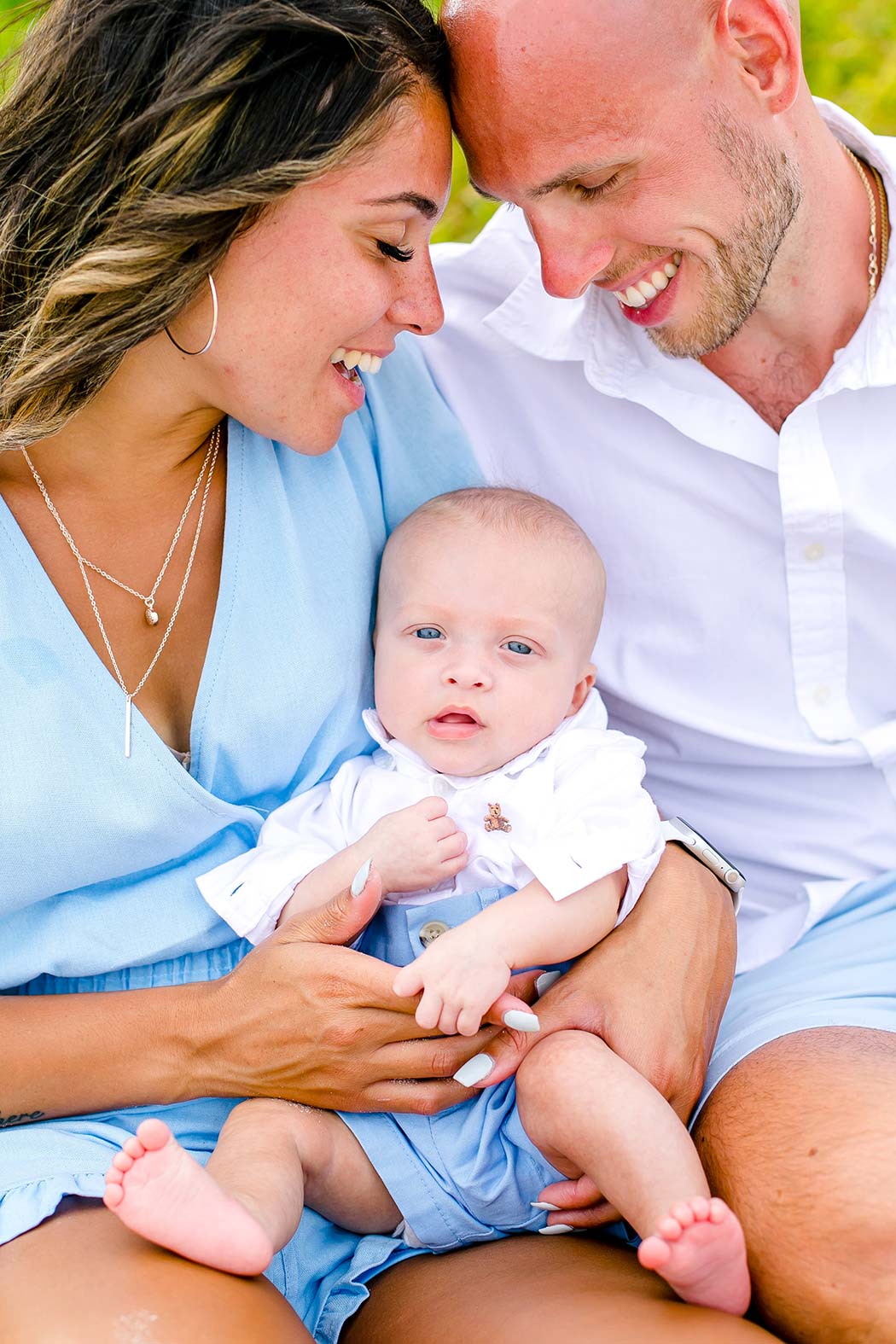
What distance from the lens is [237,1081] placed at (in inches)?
85.0

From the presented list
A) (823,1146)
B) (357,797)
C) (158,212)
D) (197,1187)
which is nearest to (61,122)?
(158,212)

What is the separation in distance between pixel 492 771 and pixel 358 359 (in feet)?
2.43

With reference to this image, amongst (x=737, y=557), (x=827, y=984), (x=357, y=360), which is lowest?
(x=827, y=984)

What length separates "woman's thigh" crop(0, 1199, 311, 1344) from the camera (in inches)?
66.6

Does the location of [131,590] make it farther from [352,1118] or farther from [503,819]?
[352,1118]

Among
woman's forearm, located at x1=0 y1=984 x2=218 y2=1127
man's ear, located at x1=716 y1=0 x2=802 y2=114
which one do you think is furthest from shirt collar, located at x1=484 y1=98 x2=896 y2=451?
woman's forearm, located at x1=0 y1=984 x2=218 y2=1127

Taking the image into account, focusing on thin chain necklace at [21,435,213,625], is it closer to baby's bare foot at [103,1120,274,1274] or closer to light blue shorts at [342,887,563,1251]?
light blue shorts at [342,887,563,1251]

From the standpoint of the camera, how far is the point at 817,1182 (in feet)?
6.29

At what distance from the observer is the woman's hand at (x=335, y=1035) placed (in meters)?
2.10

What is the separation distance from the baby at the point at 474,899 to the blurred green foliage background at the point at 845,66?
238 cm

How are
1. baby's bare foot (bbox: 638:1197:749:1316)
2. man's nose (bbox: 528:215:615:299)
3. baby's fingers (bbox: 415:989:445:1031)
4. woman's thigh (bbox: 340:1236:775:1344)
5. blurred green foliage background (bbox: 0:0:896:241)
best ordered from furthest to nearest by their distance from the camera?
blurred green foliage background (bbox: 0:0:896:241)
man's nose (bbox: 528:215:615:299)
baby's fingers (bbox: 415:989:445:1031)
woman's thigh (bbox: 340:1236:775:1344)
baby's bare foot (bbox: 638:1197:749:1316)

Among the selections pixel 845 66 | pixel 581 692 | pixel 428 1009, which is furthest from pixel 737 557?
pixel 845 66

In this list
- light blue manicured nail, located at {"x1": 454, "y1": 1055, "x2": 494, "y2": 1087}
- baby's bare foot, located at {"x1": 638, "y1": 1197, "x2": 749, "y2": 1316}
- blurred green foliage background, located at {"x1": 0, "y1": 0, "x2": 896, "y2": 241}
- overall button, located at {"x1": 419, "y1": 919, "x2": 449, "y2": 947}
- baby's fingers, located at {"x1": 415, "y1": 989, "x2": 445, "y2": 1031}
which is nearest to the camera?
baby's bare foot, located at {"x1": 638, "y1": 1197, "x2": 749, "y2": 1316}

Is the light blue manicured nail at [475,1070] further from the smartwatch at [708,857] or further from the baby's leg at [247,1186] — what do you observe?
the smartwatch at [708,857]
